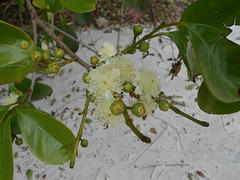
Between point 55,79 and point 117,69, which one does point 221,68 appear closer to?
point 117,69

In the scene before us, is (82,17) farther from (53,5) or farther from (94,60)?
(94,60)

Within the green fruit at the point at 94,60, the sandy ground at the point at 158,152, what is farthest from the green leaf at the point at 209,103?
the sandy ground at the point at 158,152

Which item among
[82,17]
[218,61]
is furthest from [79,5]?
[82,17]

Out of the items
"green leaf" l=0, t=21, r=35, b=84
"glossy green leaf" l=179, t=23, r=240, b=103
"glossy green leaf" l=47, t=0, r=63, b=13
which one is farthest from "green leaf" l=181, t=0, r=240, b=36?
"glossy green leaf" l=47, t=0, r=63, b=13

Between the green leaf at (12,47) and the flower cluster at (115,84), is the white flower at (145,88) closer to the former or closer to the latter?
the flower cluster at (115,84)

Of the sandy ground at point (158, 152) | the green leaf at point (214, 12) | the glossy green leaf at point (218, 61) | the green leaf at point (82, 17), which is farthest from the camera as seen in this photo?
the sandy ground at point (158, 152)
